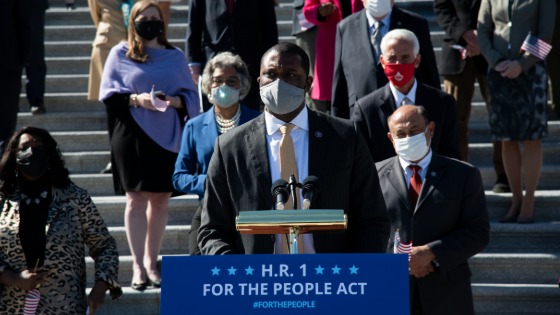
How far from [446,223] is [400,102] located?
1173 mm

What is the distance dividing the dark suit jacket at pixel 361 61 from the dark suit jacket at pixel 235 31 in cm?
110

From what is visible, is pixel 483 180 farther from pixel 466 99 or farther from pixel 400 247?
→ pixel 400 247

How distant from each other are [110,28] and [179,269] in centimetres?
701

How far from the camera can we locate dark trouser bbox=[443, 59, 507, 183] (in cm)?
963

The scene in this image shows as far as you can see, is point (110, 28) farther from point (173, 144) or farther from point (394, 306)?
point (394, 306)

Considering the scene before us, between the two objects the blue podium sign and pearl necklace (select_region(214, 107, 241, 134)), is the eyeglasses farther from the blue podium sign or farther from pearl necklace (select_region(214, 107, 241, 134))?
the blue podium sign

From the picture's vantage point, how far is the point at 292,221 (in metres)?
3.90

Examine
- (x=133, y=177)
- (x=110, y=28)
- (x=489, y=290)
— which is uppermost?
(x=110, y=28)

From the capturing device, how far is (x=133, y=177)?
332 inches

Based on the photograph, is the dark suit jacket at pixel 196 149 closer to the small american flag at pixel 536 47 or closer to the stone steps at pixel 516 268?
the stone steps at pixel 516 268

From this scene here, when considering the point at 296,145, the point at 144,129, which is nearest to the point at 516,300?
the point at 144,129

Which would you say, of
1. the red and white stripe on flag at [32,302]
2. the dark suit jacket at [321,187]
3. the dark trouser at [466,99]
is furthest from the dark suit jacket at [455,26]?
the dark suit jacket at [321,187]

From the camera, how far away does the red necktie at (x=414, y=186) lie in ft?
22.2

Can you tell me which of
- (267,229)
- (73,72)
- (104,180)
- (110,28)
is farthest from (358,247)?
(73,72)
